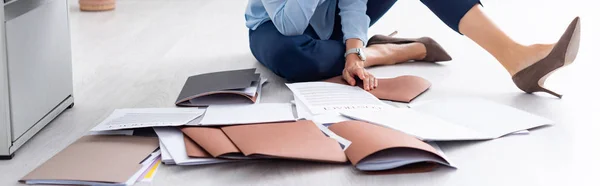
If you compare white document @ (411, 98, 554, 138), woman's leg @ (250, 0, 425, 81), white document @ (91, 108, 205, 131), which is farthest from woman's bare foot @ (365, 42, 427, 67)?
white document @ (91, 108, 205, 131)

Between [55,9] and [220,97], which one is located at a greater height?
[55,9]

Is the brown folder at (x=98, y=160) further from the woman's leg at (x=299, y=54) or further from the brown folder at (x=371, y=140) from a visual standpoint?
the woman's leg at (x=299, y=54)

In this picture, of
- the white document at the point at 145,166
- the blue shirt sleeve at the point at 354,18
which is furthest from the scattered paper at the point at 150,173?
the blue shirt sleeve at the point at 354,18

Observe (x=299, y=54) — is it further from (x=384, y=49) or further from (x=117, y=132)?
(x=117, y=132)

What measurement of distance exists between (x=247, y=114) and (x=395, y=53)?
2.65ft

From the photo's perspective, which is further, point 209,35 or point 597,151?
point 209,35

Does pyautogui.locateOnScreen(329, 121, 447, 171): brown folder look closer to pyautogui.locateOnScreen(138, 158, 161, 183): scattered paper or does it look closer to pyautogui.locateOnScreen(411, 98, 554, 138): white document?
pyautogui.locateOnScreen(411, 98, 554, 138): white document

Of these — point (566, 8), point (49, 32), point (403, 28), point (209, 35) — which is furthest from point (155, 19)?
point (566, 8)

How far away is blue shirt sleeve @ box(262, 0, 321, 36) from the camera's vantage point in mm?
2027

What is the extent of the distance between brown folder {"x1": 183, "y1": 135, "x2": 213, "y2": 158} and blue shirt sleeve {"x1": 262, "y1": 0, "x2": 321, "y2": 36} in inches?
24.3

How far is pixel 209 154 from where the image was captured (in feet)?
4.83

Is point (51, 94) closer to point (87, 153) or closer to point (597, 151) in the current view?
point (87, 153)

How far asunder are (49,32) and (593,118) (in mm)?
1294

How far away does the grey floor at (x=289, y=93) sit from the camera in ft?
4.72
